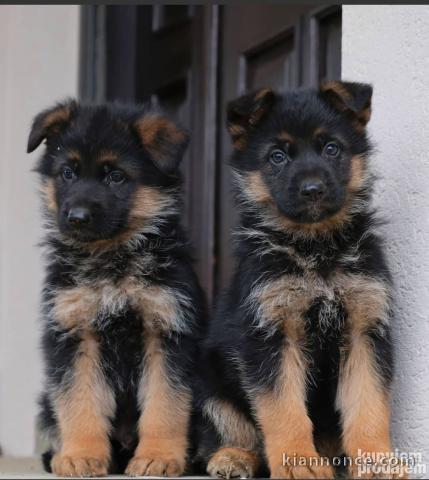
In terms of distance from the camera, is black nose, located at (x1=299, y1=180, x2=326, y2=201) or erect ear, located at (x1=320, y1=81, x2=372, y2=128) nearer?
black nose, located at (x1=299, y1=180, x2=326, y2=201)

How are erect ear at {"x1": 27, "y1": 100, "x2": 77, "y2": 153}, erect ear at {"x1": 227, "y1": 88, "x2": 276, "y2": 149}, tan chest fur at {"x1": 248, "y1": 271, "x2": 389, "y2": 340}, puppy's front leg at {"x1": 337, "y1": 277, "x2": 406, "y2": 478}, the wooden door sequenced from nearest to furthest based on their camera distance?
puppy's front leg at {"x1": 337, "y1": 277, "x2": 406, "y2": 478}, tan chest fur at {"x1": 248, "y1": 271, "x2": 389, "y2": 340}, erect ear at {"x1": 227, "y1": 88, "x2": 276, "y2": 149}, erect ear at {"x1": 27, "y1": 100, "x2": 77, "y2": 153}, the wooden door

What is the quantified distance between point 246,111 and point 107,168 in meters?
0.70

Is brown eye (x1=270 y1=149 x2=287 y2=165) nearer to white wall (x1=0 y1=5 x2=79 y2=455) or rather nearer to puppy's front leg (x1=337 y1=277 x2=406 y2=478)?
puppy's front leg (x1=337 y1=277 x2=406 y2=478)

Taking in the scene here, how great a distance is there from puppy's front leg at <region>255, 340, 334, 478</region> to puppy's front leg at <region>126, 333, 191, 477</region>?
0.46 meters

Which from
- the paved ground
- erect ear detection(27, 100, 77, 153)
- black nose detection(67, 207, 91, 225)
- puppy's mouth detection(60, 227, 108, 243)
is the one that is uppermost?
erect ear detection(27, 100, 77, 153)

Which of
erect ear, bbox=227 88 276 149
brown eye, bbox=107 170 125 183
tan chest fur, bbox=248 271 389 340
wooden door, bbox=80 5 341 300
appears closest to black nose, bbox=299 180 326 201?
tan chest fur, bbox=248 271 389 340

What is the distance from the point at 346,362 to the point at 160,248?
42.3 inches

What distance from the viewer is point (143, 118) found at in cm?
477

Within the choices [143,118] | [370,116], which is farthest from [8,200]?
[370,116]

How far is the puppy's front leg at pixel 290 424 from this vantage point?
385cm

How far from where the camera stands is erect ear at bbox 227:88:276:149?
446 cm

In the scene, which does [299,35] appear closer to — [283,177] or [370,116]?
[370,116]

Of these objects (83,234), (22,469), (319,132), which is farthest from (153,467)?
(319,132)

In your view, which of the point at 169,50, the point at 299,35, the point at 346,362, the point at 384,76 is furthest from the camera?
the point at 169,50
